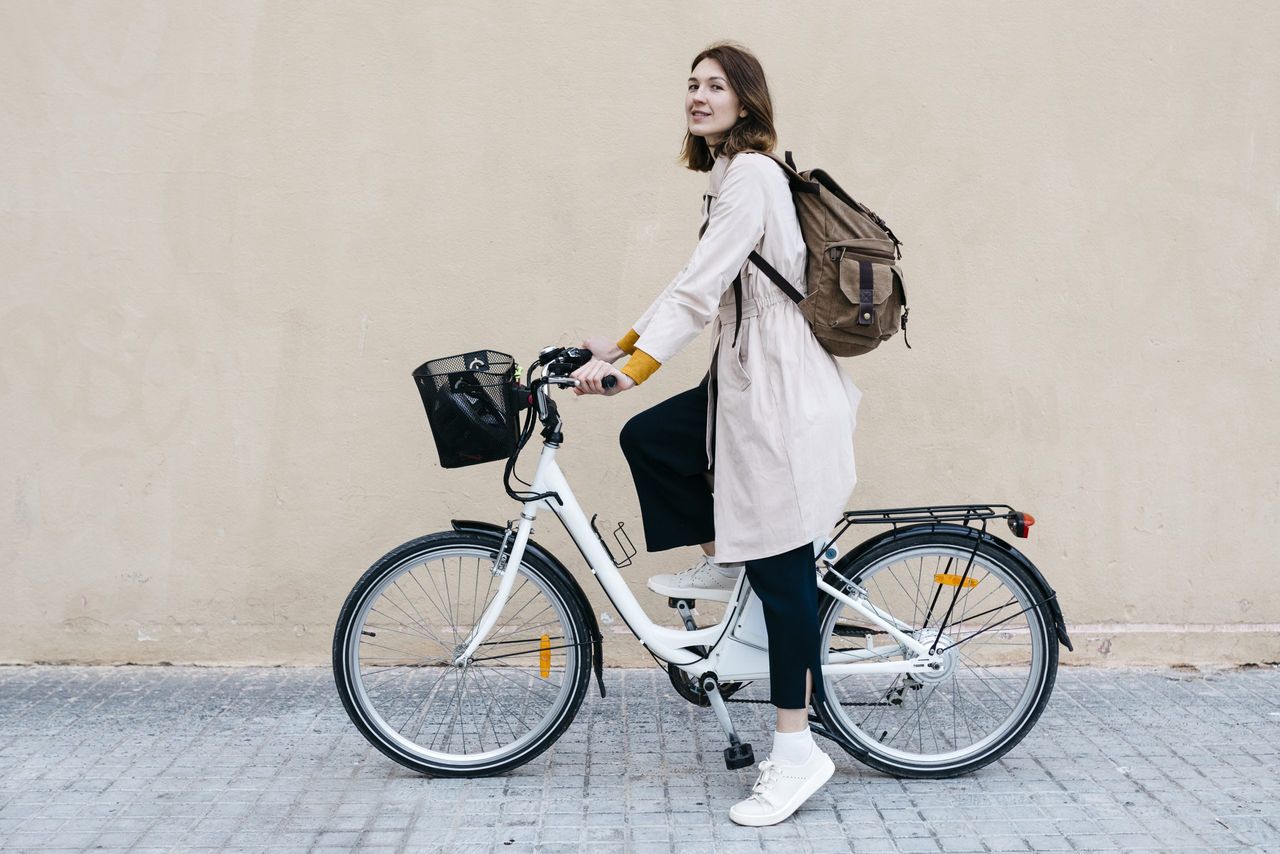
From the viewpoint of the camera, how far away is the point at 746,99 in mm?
3492

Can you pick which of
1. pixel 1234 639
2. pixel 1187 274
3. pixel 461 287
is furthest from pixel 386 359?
pixel 1234 639

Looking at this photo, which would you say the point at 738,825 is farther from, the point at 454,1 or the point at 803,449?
the point at 454,1

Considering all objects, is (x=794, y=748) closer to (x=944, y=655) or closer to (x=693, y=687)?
(x=693, y=687)

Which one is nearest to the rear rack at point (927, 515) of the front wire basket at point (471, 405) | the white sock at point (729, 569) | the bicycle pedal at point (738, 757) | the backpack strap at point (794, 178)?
the white sock at point (729, 569)

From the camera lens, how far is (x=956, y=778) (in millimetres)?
3865

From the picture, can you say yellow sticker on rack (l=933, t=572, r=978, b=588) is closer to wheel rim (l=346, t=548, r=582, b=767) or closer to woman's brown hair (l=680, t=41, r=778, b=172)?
wheel rim (l=346, t=548, r=582, b=767)

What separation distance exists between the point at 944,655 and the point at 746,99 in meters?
1.73

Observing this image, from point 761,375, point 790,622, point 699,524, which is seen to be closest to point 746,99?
point 761,375

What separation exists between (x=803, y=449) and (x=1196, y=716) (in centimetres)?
201

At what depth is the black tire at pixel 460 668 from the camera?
3725mm

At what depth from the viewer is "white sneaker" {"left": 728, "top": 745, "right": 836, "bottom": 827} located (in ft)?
11.5

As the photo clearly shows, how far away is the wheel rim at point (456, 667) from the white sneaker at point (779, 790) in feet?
2.08

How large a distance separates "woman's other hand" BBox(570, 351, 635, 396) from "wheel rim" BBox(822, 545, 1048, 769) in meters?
0.98

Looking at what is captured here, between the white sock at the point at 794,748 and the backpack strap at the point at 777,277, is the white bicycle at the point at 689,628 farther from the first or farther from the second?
the backpack strap at the point at 777,277
